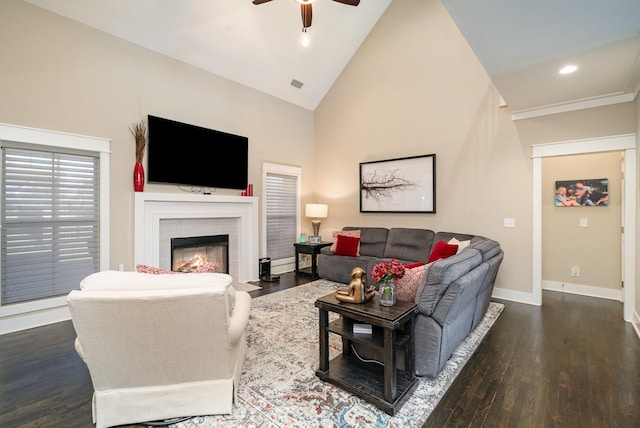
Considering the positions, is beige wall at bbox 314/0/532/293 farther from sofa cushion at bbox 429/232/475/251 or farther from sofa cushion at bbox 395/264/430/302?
sofa cushion at bbox 395/264/430/302

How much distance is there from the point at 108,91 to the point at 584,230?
694cm

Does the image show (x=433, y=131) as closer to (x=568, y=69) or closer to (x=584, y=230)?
(x=568, y=69)

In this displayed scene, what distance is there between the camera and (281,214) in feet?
19.6

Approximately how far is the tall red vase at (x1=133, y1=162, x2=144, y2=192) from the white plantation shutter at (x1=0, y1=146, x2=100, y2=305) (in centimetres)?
39

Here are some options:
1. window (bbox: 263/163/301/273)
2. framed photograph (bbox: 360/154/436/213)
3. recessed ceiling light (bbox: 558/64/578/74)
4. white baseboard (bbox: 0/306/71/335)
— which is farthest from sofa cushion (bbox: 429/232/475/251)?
white baseboard (bbox: 0/306/71/335)

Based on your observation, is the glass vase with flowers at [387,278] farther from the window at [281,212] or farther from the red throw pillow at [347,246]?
the window at [281,212]

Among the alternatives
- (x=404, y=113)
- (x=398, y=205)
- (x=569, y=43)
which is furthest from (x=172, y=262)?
(x=569, y=43)

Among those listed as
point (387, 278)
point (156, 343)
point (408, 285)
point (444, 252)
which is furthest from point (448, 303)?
point (156, 343)

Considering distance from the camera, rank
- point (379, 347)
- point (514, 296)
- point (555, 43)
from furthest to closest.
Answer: point (514, 296), point (555, 43), point (379, 347)

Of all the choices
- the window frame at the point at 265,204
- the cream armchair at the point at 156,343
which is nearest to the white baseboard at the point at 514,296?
the window frame at the point at 265,204

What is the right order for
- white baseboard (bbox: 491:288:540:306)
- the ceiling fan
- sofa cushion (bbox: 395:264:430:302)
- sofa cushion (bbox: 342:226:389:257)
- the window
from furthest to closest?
the window
sofa cushion (bbox: 342:226:389:257)
white baseboard (bbox: 491:288:540:306)
the ceiling fan
sofa cushion (bbox: 395:264:430:302)

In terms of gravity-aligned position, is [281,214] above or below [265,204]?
below

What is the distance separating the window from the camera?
5.71 meters

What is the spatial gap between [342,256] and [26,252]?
13.4 feet
